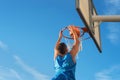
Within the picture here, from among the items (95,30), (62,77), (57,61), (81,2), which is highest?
(95,30)

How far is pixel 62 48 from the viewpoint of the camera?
7.75 metres

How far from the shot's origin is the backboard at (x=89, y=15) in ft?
24.0

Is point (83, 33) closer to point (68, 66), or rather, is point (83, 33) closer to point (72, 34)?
point (72, 34)

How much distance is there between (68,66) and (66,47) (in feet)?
1.68

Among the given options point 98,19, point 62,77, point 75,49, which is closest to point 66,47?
point 75,49

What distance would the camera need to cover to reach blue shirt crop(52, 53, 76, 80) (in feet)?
24.2

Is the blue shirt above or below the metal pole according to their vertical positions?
below

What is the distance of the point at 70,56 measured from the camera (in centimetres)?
763

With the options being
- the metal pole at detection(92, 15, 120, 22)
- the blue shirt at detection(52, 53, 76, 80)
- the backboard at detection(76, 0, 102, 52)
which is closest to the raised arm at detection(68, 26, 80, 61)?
the blue shirt at detection(52, 53, 76, 80)

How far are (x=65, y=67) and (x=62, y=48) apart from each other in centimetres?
49

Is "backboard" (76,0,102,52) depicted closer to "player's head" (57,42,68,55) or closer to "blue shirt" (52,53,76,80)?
"player's head" (57,42,68,55)

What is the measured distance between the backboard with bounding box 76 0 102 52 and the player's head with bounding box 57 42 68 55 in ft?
2.41

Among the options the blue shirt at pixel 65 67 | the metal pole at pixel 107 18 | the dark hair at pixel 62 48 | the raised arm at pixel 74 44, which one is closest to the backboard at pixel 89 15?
the metal pole at pixel 107 18

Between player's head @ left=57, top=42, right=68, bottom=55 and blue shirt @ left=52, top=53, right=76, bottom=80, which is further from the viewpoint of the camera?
player's head @ left=57, top=42, right=68, bottom=55
